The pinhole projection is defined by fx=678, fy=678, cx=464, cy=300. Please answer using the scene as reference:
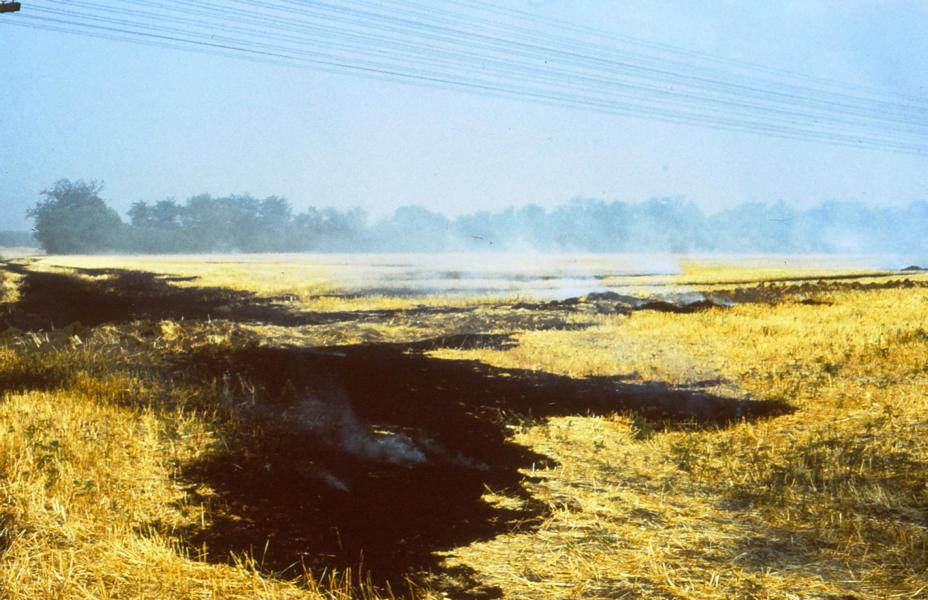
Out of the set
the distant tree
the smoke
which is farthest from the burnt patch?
the distant tree

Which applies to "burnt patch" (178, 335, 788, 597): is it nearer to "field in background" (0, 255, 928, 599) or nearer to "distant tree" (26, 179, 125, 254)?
"field in background" (0, 255, 928, 599)

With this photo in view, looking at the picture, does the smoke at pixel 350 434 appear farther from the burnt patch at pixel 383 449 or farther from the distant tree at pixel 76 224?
the distant tree at pixel 76 224

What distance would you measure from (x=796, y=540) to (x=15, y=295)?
78.6ft

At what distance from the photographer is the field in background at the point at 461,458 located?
22.5 feet

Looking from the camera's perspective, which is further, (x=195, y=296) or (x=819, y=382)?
(x=195, y=296)

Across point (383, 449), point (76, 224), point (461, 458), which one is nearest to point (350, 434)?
point (383, 449)

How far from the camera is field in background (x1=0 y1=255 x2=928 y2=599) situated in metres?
6.85

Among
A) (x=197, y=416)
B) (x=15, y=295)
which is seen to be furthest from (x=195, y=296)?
(x=197, y=416)

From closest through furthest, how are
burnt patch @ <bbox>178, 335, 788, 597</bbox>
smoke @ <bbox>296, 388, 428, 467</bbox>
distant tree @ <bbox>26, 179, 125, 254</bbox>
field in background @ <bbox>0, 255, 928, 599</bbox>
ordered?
field in background @ <bbox>0, 255, 928, 599</bbox>
burnt patch @ <bbox>178, 335, 788, 597</bbox>
smoke @ <bbox>296, 388, 428, 467</bbox>
distant tree @ <bbox>26, 179, 125, 254</bbox>

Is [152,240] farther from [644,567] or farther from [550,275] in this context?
[644,567]

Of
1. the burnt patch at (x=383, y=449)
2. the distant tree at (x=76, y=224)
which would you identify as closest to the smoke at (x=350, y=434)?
the burnt patch at (x=383, y=449)

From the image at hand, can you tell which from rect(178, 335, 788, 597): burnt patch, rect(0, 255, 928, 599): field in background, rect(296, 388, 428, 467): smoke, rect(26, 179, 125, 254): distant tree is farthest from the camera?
rect(26, 179, 125, 254): distant tree

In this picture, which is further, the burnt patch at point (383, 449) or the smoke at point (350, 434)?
the smoke at point (350, 434)

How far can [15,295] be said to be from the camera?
22.4 m
